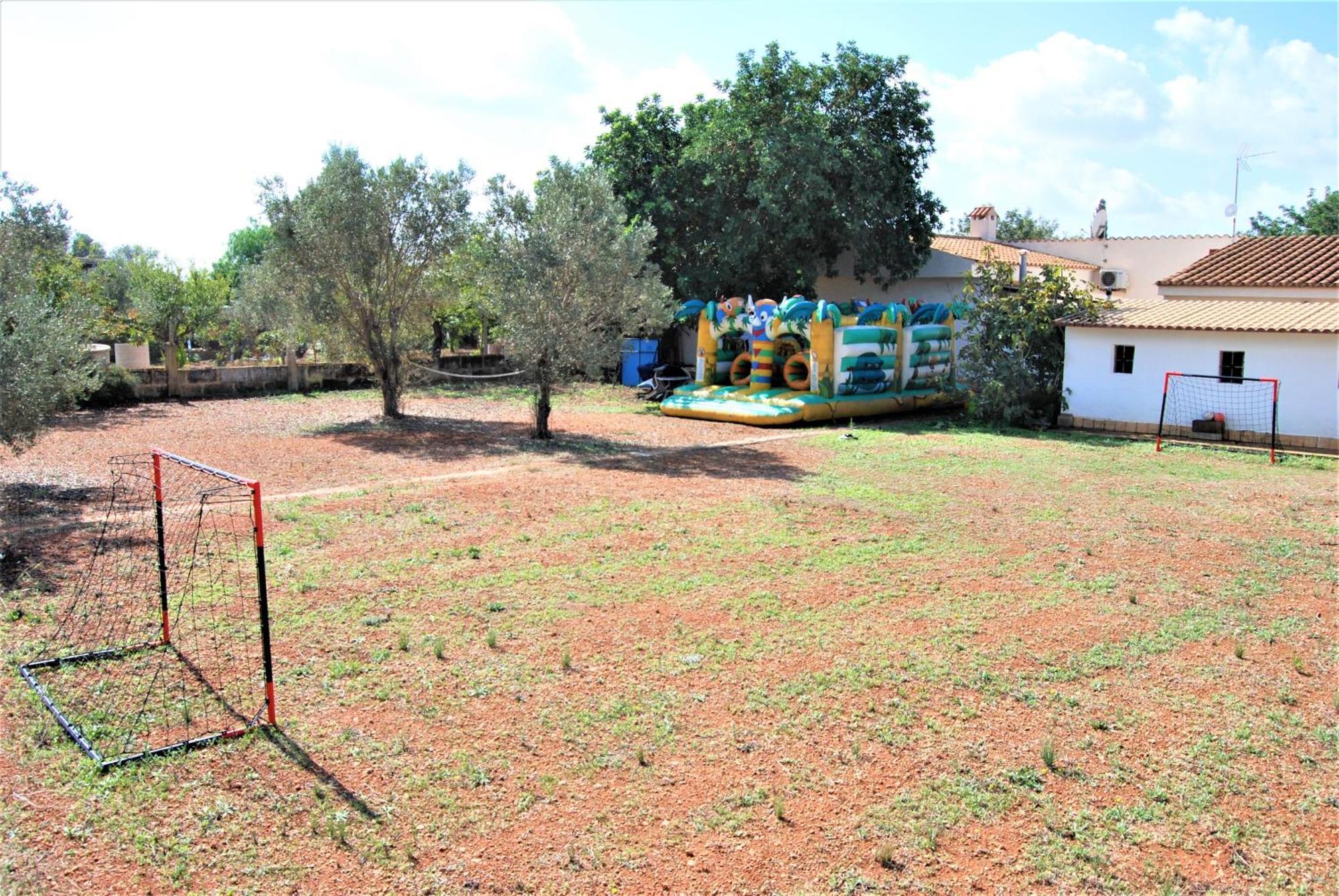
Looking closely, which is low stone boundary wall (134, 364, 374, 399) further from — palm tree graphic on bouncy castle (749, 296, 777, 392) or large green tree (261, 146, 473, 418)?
palm tree graphic on bouncy castle (749, 296, 777, 392)

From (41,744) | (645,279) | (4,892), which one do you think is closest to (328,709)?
(41,744)

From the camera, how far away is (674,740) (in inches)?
222

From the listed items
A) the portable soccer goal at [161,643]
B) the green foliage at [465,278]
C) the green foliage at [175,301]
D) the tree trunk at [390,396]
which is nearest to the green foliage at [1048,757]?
the portable soccer goal at [161,643]

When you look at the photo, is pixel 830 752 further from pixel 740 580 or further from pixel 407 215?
pixel 407 215

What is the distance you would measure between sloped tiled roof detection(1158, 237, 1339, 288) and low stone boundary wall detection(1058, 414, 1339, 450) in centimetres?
478

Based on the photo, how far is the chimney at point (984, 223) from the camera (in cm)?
3591

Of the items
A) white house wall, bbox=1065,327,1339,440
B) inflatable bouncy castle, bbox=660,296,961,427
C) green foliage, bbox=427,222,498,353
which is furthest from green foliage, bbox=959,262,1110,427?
green foliage, bbox=427,222,498,353

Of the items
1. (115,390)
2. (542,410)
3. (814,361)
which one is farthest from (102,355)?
(814,361)

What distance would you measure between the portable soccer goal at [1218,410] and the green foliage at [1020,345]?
2160 millimetres

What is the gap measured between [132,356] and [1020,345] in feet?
69.9

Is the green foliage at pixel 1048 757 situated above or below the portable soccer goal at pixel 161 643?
below

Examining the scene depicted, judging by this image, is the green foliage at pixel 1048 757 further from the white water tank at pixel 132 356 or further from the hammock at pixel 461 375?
the white water tank at pixel 132 356

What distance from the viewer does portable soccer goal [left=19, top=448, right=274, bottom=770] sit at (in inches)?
221

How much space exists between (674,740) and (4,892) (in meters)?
3.29
